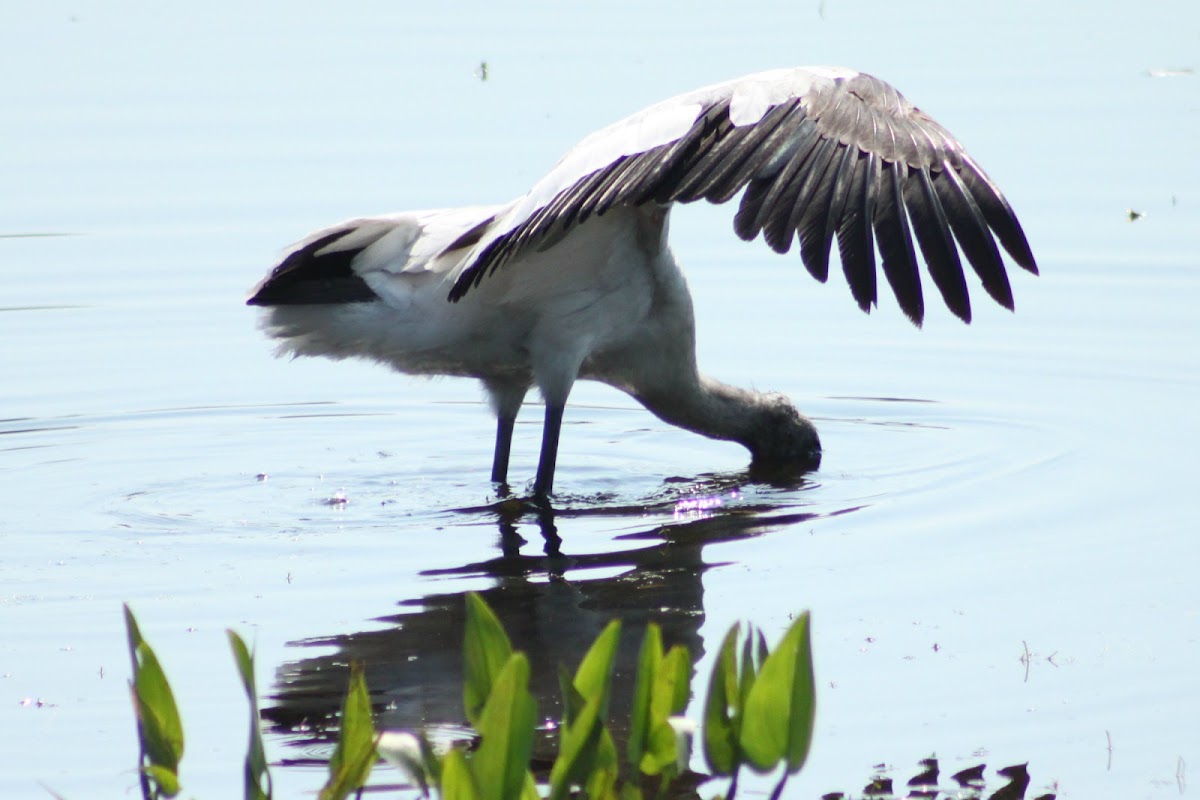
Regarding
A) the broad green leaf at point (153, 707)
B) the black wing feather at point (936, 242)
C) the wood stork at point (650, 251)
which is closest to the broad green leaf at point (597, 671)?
the broad green leaf at point (153, 707)

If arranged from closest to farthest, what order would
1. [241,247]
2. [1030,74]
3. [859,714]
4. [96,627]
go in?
[859,714]
[96,627]
[241,247]
[1030,74]

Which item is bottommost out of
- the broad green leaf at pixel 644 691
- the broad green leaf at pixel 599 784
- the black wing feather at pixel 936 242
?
the broad green leaf at pixel 599 784

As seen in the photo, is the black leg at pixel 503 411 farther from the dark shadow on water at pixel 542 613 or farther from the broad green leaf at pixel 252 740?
the broad green leaf at pixel 252 740

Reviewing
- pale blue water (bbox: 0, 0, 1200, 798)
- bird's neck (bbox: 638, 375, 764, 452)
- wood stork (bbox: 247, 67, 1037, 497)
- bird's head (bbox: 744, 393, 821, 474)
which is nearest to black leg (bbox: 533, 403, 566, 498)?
wood stork (bbox: 247, 67, 1037, 497)

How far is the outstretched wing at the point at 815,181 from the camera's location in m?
5.69

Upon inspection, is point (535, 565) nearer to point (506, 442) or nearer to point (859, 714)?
point (506, 442)

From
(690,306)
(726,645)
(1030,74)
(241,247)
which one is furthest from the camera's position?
(1030,74)

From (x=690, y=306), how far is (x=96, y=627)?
2.70 m

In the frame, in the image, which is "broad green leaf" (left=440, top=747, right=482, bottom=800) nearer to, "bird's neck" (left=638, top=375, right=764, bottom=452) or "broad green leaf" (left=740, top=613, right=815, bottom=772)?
"broad green leaf" (left=740, top=613, right=815, bottom=772)

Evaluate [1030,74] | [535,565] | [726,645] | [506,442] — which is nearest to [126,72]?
[1030,74]

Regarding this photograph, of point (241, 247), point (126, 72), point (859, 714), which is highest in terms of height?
point (126, 72)

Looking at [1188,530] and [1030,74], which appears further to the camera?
[1030,74]

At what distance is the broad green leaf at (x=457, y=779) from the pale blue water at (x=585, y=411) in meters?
1.28

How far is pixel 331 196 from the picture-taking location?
468 inches
